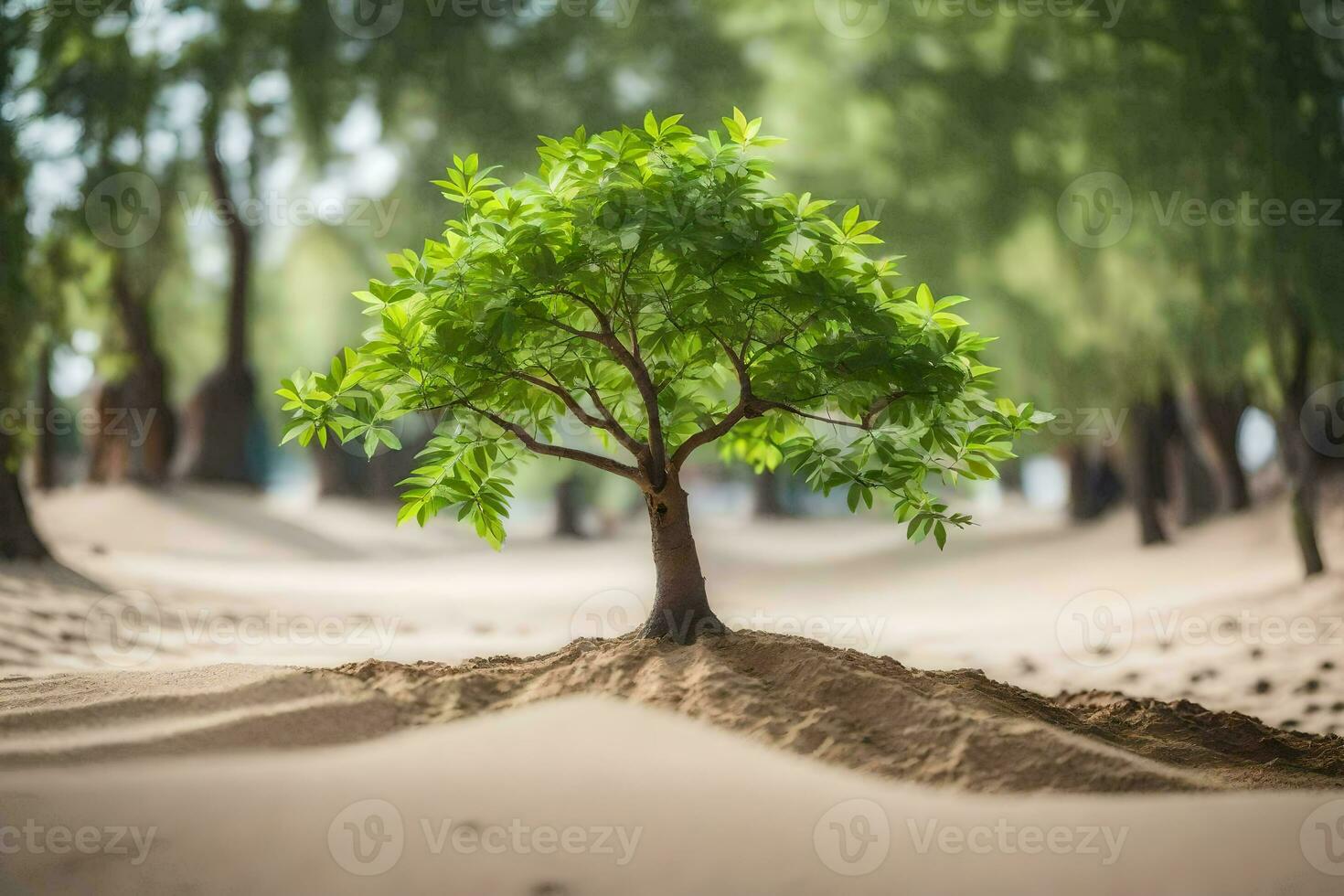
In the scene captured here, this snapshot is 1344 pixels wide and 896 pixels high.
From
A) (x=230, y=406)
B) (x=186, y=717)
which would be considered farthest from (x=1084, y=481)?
(x=186, y=717)

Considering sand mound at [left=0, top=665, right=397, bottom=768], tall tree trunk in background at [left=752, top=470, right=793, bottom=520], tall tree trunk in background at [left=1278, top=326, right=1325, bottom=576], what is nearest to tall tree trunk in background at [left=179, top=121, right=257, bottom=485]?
tall tree trunk in background at [left=752, top=470, right=793, bottom=520]

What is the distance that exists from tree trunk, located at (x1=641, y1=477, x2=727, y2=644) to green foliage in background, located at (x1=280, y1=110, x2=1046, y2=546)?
7.2 inches

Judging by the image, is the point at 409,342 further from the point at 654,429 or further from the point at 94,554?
the point at 94,554

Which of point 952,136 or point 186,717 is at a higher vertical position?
point 952,136

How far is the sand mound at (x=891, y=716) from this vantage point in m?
3.43

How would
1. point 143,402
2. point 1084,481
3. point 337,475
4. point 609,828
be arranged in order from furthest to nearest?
point 337,475
point 1084,481
point 143,402
point 609,828

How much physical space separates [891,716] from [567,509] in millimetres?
15701

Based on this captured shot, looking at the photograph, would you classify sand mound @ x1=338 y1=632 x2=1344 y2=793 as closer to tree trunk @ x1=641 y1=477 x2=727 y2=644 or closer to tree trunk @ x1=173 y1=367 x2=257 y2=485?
tree trunk @ x1=641 y1=477 x2=727 y2=644

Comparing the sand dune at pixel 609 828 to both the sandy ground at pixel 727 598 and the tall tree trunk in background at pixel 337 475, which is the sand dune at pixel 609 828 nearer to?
the sandy ground at pixel 727 598

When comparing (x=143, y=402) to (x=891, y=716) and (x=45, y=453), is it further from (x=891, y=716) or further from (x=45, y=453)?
(x=891, y=716)

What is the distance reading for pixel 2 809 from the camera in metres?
3.01

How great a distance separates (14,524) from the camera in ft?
28.6

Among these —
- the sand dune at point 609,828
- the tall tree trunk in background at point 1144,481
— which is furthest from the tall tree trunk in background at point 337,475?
the sand dune at point 609,828

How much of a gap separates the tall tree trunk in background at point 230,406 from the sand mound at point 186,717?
1300 cm
